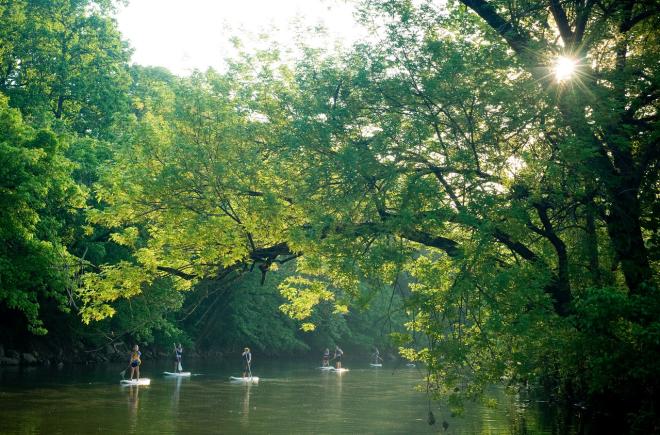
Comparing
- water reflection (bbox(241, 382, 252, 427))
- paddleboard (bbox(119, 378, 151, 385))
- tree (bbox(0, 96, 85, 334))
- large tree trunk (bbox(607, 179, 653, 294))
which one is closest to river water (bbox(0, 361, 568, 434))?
water reflection (bbox(241, 382, 252, 427))

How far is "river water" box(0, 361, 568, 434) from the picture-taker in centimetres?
1775

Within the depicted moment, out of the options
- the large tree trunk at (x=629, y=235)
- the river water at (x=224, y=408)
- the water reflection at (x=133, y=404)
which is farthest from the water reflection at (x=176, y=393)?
the large tree trunk at (x=629, y=235)

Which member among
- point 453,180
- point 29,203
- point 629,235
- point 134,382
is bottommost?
point 134,382

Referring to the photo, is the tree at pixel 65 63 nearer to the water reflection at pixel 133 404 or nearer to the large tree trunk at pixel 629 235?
the water reflection at pixel 133 404

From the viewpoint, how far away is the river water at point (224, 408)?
58.2 ft

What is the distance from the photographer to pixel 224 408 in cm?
2262

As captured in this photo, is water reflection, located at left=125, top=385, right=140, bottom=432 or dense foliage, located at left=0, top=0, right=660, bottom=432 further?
water reflection, located at left=125, top=385, right=140, bottom=432

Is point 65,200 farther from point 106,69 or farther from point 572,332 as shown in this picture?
point 572,332

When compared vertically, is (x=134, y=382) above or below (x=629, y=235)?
below

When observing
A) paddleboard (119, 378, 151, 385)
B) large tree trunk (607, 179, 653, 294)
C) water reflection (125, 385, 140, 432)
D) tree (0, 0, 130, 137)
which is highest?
tree (0, 0, 130, 137)

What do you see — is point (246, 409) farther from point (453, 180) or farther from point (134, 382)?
point (453, 180)

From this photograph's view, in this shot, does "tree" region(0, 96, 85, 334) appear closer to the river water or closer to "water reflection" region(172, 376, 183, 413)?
the river water

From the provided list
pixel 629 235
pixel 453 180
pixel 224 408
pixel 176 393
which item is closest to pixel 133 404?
pixel 224 408

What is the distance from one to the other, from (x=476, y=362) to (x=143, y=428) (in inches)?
311
